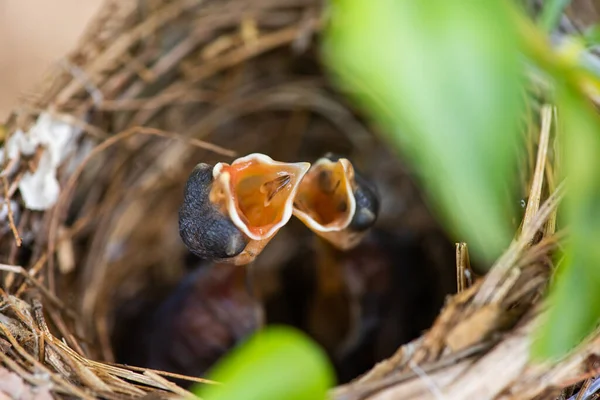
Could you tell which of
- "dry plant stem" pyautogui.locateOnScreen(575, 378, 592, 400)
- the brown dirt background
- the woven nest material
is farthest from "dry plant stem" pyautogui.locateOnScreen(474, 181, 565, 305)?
the brown dirt background

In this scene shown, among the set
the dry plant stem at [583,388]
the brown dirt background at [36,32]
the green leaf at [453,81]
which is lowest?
the dry plant stem at [583,388]

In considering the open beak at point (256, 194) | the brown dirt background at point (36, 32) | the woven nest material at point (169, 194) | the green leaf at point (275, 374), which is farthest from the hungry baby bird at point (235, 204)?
the brown dirt background at point (36, 32)

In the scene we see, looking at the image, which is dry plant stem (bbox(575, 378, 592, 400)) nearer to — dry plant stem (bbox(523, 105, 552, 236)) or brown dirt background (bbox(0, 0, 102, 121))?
dry plant stem (bbox(523, 105, 552, 236))

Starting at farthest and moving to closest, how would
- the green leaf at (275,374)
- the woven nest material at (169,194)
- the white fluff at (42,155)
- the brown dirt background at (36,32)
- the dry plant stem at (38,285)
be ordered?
the brown dirt background at (36,32) < the white fluff at (42,155) < the dry plant stem at (38,285) < the woven nest material at (169,194) < the green leaf at (275,374)

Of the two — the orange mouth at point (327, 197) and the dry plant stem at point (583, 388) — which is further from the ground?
the orange mouth at point (327, 197)

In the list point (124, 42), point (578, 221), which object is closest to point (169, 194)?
point (124, 42)

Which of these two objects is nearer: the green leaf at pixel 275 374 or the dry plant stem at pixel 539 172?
the green leaf at pixel 275 374

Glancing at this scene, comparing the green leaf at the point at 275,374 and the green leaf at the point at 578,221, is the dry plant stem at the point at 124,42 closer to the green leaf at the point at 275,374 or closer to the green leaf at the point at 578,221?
the green leaf at the point at 275,374

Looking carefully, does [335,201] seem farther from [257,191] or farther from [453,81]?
[453,81]
